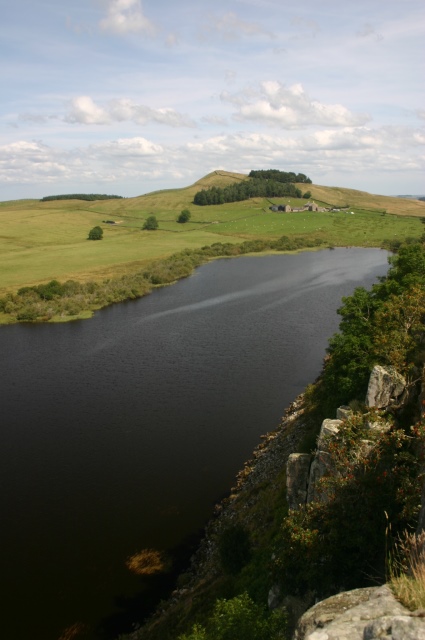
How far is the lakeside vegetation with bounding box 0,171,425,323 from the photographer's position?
298 feet

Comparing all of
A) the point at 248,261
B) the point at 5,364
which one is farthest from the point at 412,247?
the point at 248,261

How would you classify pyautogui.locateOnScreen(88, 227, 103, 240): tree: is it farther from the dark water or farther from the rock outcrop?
the rock outcrop

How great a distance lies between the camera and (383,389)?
2133 cm

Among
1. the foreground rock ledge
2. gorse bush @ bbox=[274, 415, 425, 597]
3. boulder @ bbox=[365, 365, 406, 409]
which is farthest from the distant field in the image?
the foreground rock ledge

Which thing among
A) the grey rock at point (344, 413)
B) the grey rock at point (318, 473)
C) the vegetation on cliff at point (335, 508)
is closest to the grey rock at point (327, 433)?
the grey rock at point (318, 473)

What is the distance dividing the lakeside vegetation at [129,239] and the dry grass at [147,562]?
54.3m

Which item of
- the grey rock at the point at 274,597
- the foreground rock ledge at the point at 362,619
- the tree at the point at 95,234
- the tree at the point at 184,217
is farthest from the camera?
the tree at the point at 184,217

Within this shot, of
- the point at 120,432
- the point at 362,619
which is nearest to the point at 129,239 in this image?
the point at 120,432

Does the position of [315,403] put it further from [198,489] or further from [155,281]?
[155,281]

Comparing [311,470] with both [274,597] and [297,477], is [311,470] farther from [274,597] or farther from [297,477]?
[274,597]

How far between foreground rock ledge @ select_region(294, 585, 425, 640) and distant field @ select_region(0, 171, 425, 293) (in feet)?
285

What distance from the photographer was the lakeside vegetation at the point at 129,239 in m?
90.8

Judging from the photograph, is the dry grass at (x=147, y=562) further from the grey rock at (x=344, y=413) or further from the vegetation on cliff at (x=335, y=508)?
the grey rock at (x=344, y=413)

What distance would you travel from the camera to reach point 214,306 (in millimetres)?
79125
